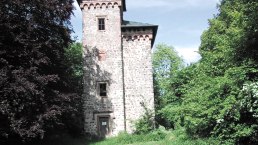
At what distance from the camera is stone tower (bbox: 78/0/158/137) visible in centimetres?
2808

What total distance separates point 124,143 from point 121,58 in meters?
6.85

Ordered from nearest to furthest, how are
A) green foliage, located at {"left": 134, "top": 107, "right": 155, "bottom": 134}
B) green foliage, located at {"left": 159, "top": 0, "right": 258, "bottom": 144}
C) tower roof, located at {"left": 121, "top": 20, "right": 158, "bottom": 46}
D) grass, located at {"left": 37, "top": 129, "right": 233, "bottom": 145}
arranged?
green foliage, located at {"left": 159, "top": 0, "right": 258, "bottom": 144}
grass, located at {"left": 37, "top": 129, "right": 233, "bottom": 145}
green foliage, located at {"left": 134, "top": 107, "right": 155, "bottom": 134}
tower roof, located at {"left": 121, "top": 20, "right": 158, "bottom": 46}

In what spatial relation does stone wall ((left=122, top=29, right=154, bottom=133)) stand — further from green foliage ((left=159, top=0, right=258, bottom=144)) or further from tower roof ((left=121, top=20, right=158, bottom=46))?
green foliage ((left=159, top=0, right=258, bottom=144))

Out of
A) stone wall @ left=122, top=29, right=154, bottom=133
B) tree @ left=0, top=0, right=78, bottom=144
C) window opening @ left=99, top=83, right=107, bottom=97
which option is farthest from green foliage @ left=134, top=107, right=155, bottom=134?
tree @ left=0, top=0, right=78, bottom=144

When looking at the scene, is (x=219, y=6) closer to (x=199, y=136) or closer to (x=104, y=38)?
(x=104, y=38)

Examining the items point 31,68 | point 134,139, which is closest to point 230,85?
point 134,139

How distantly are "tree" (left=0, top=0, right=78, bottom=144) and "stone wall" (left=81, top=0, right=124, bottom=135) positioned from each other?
11.8ft

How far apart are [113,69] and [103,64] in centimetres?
83

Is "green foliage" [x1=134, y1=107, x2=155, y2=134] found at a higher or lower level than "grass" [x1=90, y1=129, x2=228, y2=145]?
higher

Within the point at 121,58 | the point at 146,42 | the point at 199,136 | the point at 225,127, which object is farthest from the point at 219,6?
the point at 225,127

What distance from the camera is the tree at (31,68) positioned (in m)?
19.9

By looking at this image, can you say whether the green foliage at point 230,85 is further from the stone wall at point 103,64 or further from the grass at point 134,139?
the stone wall at point 103,64

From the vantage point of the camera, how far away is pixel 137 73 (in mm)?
29188


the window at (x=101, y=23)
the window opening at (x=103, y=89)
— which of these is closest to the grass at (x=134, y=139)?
the window opening at (x=103, y=89)
